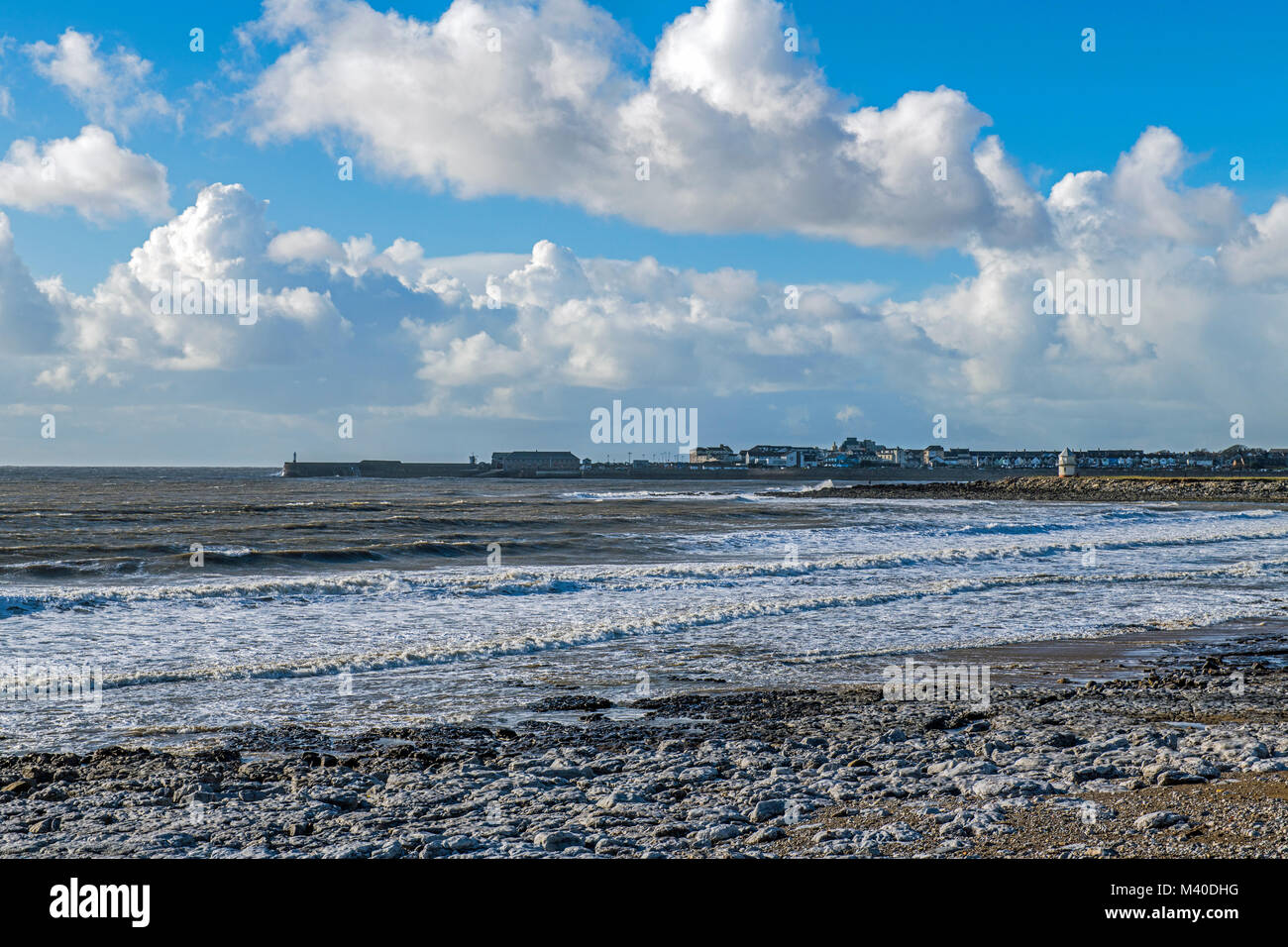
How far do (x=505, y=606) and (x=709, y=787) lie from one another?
12.2m

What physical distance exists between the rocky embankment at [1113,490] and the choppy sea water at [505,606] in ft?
135

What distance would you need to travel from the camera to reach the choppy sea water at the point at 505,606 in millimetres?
11273

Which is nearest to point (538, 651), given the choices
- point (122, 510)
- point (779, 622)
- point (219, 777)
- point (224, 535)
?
point (779, 622)

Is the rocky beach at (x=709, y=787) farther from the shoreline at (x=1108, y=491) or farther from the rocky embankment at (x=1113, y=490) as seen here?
the rocky embankment at (x=1113, y=490)

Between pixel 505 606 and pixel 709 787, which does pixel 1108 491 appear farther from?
pixel 709 787

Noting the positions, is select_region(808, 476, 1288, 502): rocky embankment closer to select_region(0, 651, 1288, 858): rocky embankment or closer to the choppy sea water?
the choppy sea water

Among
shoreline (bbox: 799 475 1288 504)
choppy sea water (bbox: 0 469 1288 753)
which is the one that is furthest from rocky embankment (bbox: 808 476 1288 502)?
choppy sea water (bbox: 0 469 1288 753)

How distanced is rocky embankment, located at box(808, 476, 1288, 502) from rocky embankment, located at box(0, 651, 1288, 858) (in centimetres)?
7511

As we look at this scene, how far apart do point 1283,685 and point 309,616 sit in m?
14.9

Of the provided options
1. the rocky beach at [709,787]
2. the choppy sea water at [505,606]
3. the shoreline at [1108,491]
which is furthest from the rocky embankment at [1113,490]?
the rocky beach at [709,787]

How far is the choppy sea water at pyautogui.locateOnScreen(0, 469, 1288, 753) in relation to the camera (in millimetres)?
11273

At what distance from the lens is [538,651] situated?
14109mm

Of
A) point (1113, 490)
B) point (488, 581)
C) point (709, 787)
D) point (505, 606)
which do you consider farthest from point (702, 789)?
point (1113, 490)
